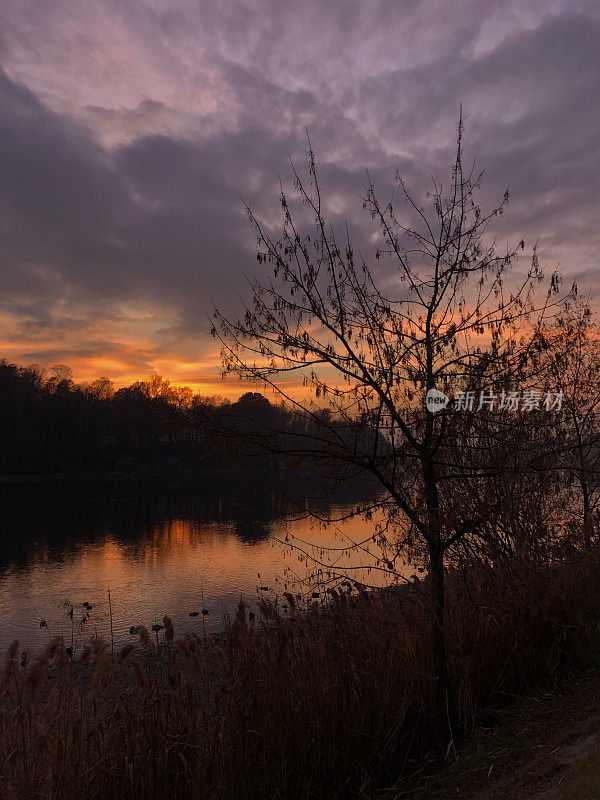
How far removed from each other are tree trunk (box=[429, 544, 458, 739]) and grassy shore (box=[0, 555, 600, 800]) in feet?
0.37

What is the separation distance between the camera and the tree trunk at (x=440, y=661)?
17.4 ft

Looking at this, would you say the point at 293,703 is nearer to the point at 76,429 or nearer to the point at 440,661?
the point at 440,661

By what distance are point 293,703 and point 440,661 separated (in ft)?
4.72

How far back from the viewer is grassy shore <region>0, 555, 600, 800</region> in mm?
4219

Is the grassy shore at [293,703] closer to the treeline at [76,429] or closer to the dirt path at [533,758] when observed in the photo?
the dirt path at [533,758]

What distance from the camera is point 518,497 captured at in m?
5.71

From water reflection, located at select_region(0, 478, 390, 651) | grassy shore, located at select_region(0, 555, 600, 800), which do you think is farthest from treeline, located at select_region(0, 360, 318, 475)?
grassy shore, located at select_region(0, 555, 600, 800)

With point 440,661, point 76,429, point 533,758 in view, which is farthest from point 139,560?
point 76,429

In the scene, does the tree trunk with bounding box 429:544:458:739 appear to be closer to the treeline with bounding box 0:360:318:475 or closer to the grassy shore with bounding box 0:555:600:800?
the grassy shore with bounding box 0:555:600:800

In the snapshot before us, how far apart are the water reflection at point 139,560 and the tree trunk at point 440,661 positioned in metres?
1.55

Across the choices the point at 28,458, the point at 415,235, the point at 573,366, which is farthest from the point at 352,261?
the point at 28,458

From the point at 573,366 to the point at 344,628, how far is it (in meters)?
6.68

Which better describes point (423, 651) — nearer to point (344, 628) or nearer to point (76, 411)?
point (344, 628)

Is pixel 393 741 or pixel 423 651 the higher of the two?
pixel 423 651
